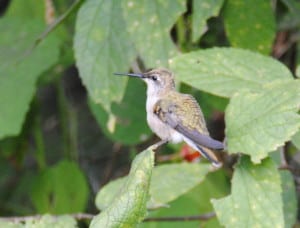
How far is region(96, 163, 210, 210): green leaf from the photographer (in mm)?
2835

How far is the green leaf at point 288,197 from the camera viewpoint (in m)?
3.21

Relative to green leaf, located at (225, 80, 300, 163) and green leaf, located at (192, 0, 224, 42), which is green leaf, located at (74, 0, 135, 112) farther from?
green leaf, located at (225, 80, 300, 163)

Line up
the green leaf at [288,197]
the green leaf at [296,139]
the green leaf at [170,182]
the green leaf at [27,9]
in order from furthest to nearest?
1. the green leaf at [27,9]
2. the green leaf at [288,197]
3. the green leaf at [170,182]
4. the green leaf at [296,139]

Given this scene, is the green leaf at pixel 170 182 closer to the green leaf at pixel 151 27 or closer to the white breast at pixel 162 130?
the white breast at pixel 162 130

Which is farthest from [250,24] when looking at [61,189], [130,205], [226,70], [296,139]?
[61,189]

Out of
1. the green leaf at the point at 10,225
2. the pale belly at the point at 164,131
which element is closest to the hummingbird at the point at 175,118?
the pale belly at the point at 164,131

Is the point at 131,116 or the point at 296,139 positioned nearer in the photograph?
the point at 296,139

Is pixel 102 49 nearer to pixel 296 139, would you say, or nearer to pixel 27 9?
pixel 296 139

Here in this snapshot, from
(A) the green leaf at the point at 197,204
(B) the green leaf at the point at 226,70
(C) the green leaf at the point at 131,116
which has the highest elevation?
(B) the green leaf at the point at 226,70

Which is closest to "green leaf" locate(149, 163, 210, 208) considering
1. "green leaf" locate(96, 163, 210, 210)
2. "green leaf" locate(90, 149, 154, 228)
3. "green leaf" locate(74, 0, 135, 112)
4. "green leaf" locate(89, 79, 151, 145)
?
"green leaf" locate(96, 163, 210, 210)

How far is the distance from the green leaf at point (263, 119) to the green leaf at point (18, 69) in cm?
171

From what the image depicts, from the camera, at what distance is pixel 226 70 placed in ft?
8.74

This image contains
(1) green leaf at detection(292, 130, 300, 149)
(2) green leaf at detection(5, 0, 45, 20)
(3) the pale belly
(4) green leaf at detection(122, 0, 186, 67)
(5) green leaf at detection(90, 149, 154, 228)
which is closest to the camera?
(5) green leaf at detection(90, 149, 154, 228)

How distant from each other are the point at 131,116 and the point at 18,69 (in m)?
0.73
